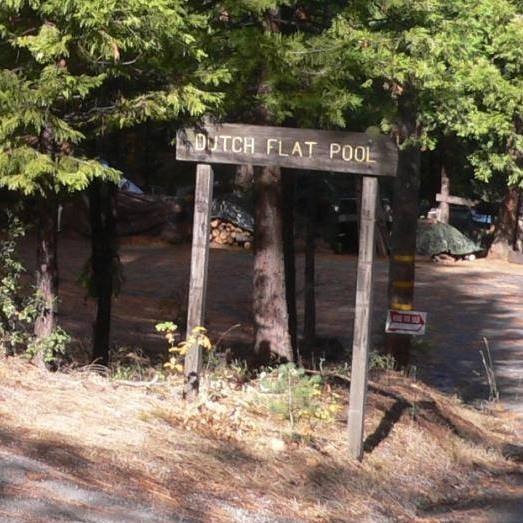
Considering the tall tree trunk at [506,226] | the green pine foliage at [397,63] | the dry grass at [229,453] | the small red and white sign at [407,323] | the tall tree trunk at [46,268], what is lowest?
the dry grass at [229,453]

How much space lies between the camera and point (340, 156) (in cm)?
926

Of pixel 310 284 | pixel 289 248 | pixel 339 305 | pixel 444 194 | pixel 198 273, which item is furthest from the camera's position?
pixel 444 194

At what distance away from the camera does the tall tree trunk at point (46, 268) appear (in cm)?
1060

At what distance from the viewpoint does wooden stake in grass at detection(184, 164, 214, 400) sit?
9.57 meters

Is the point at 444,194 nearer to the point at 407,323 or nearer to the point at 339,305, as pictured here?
the point at 339,305

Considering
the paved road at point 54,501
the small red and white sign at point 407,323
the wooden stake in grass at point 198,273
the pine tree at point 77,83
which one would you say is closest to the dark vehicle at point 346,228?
the small red and white sign at point 407,323

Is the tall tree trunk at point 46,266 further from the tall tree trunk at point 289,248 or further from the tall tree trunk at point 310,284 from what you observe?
the tall tree trunk at point 310,284

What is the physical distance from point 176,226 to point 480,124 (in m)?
15.3

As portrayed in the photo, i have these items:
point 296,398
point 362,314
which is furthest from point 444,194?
point 362,314

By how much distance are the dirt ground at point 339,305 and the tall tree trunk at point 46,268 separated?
12.6 feet

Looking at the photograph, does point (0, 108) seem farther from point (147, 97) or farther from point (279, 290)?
point (279, 290)

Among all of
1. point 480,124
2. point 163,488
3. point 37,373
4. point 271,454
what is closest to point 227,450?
point 271,454

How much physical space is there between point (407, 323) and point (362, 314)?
3619mm

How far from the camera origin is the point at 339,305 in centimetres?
2655
